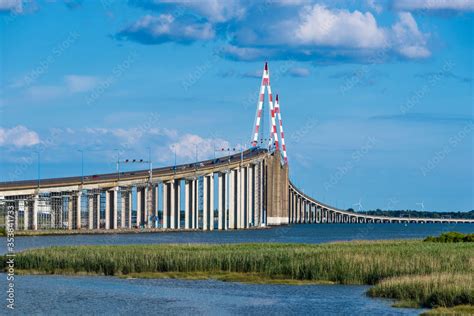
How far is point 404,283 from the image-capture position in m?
46.3

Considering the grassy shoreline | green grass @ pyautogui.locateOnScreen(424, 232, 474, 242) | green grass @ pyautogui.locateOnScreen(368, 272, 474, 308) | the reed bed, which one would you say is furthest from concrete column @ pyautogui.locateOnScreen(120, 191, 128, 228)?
green grass @ pyautogui.locateOnScreen(368, 272, 474, 308)

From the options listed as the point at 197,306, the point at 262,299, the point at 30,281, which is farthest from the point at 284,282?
the point at 30,281

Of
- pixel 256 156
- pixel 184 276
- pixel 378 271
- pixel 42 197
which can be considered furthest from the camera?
pixel 256 156

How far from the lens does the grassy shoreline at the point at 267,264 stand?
52406 mm

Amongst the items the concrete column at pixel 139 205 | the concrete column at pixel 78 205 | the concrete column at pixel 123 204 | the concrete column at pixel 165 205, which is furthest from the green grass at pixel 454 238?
the concrete column at pixel 165 205

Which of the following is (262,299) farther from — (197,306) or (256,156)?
(256,156)

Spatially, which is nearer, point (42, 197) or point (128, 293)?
point (128, 293)

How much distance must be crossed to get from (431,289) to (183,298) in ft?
39.3

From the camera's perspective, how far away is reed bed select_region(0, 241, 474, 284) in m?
53.1

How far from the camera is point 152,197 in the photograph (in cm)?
15650

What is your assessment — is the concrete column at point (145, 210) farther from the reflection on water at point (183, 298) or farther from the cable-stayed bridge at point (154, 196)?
Result: the reflection on water at point (183, 298)

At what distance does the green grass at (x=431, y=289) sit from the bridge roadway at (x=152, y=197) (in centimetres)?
7019

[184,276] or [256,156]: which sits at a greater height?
[256,156]

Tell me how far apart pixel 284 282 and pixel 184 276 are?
6.30 meters
